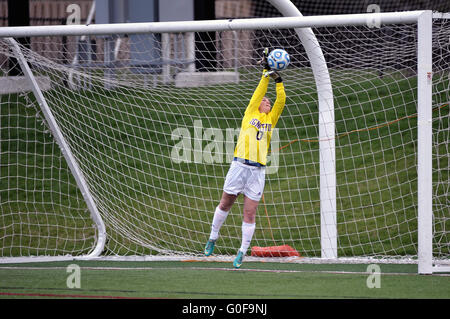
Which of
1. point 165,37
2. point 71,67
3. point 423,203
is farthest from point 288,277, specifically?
point 165,37

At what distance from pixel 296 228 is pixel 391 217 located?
1351mm

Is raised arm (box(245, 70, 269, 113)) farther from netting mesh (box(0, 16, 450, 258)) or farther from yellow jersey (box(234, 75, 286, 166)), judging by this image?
netting mesh (box(0, 16, 450, 258))

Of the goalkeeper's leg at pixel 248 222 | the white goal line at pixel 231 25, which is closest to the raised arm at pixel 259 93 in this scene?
the white goal line at pixel 231 25

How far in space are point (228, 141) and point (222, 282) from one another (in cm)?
405

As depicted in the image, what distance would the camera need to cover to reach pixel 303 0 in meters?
15.6

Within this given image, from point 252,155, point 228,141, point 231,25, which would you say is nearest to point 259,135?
point 252,155

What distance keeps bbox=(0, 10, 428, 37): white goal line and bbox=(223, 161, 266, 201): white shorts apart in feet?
4.64

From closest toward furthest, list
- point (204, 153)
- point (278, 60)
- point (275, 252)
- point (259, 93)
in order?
point (278, 60)
point (259, 93)
point (275, 252)
point (204, 153)

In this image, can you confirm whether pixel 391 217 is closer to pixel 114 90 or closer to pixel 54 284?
pixel 114 90

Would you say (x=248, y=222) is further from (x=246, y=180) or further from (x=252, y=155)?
(x=252, y=155)

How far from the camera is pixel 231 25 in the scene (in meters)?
6.79

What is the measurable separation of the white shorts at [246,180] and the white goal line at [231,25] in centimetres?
→ 141

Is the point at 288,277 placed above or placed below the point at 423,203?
below

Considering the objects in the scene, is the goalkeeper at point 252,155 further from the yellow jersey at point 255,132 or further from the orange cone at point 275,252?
the orange cone at point 275,252
